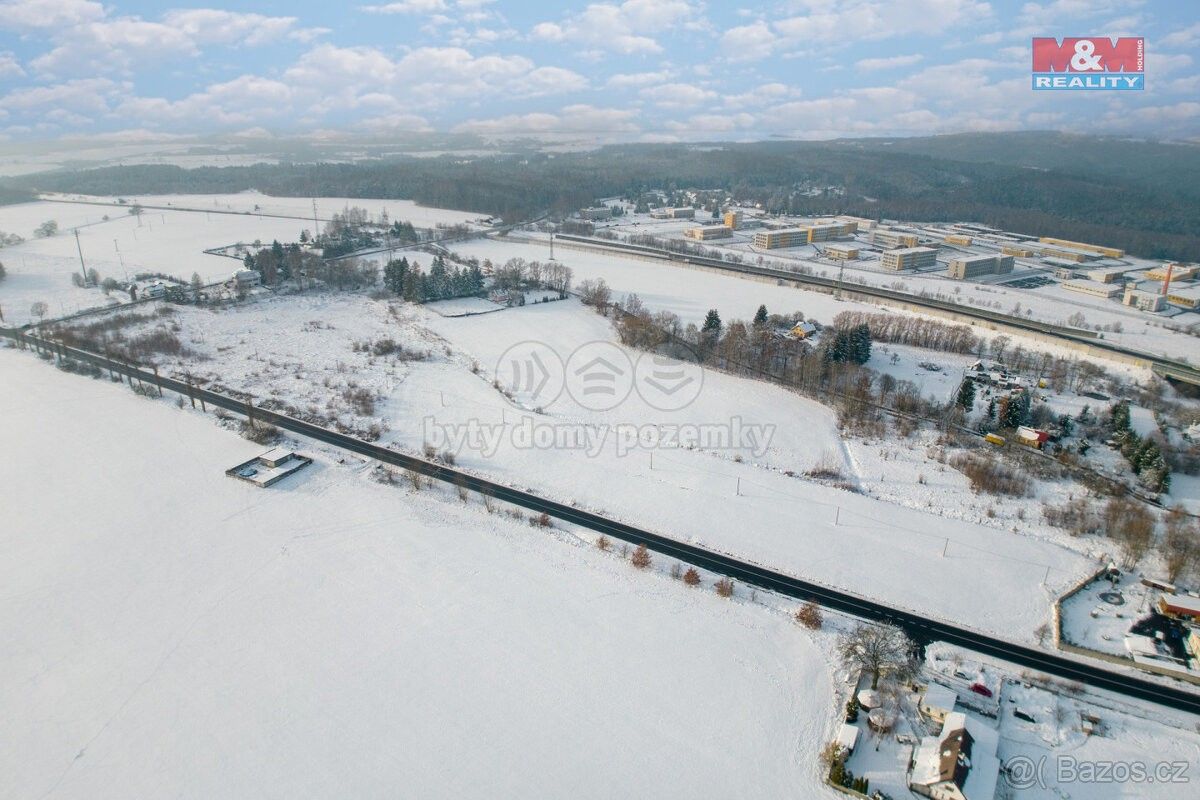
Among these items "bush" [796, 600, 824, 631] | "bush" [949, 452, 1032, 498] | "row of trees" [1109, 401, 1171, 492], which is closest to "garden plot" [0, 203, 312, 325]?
"bush" [796, 600, 824, 631]

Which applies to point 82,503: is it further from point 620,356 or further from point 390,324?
point 620,356

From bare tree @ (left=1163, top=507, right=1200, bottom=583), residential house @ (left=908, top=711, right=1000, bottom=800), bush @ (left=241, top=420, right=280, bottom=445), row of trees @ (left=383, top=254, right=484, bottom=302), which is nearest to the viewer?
residential house @ (left=908, top=711, right=1000, bottom=800)

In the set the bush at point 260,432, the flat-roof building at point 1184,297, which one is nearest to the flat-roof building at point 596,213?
the flat-roof building at point 1184,297

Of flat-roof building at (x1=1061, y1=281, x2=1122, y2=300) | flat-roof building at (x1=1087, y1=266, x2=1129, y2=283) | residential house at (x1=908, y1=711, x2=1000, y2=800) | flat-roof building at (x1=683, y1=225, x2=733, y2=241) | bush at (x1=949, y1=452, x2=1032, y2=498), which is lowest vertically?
residential house at (x1=908, y1=711, x2=1000, y2=800)

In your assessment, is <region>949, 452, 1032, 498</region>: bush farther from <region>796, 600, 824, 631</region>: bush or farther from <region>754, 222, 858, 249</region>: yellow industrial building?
<region>754, 222, 858, 249</region>: yellow industrial building

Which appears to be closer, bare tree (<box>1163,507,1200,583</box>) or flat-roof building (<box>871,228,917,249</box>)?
bare tree (<box>1163,507,1200,583</box>)
